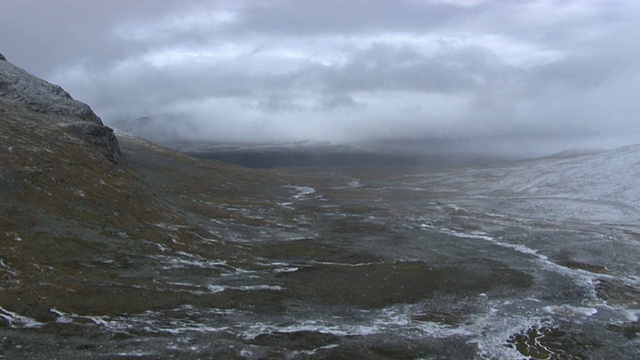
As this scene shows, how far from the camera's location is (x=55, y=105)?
131m

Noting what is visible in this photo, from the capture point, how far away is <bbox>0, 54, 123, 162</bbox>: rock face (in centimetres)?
11481

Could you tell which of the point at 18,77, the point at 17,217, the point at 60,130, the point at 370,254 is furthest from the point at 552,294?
the point at 18,77

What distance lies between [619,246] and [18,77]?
463 feet

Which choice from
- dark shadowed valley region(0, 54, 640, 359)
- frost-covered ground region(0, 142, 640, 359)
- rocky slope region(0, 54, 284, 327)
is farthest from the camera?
rocky slope region(0, 54, 284, 327)

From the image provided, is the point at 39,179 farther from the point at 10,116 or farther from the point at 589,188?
the point at 589,188

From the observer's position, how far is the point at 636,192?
17375 cm

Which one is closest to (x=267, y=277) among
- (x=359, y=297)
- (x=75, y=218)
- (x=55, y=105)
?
(x=359, y=297)

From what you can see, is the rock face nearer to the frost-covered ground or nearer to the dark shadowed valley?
the dark shadowed valley

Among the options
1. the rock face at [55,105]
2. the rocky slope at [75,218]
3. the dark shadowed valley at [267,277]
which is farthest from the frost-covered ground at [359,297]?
the rock face at [55,105]

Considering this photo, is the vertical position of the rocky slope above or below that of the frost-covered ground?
above

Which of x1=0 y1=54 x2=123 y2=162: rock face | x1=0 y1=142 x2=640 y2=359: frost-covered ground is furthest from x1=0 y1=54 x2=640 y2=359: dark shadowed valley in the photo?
x1=0 y1=54 x2=123 y2=162: rock face

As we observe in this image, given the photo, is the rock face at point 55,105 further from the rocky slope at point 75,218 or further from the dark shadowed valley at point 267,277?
the dark shadowed valley at point 267,277

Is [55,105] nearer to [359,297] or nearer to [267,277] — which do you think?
[267,277]

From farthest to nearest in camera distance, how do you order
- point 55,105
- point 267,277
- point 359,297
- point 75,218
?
point 55,105, point 75,218, point 267,277, point 359,297
